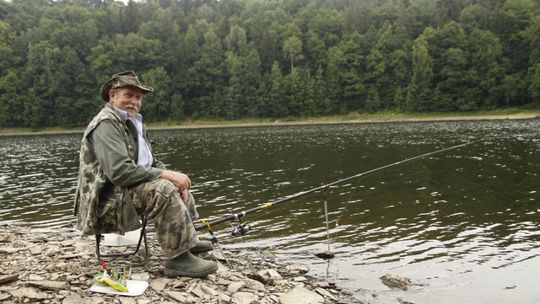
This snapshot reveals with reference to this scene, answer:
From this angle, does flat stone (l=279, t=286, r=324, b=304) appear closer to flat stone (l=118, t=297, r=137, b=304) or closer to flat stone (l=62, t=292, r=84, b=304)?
flat stone (l=118, t=297, r=137, b=304)

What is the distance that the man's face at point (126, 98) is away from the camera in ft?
18.5

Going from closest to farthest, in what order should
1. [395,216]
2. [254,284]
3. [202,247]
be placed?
[254,284]
[202,247]
[395,216]

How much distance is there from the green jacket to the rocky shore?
79cm

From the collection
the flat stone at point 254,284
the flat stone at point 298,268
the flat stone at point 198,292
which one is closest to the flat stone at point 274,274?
the flat stone at point 254,284

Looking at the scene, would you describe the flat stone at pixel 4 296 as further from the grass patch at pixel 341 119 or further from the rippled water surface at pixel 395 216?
the grass patch at pixel 341 119

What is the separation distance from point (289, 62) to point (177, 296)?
4427 inches

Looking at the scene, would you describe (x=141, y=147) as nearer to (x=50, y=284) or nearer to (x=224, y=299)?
(x=50, y=284)

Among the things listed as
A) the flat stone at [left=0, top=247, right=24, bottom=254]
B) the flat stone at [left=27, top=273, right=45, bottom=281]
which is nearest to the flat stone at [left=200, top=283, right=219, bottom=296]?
the flat stone at [left=27, top=273, right=45, bottom=281]

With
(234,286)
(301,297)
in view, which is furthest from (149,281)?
(301,297)

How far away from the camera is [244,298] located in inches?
222

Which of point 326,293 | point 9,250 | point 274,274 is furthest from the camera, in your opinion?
point 9,250

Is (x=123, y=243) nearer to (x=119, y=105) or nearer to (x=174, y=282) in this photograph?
(x=174, y=282)

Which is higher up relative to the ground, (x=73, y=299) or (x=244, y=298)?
(x=73, y=299)

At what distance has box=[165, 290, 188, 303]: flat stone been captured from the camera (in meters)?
5.21
